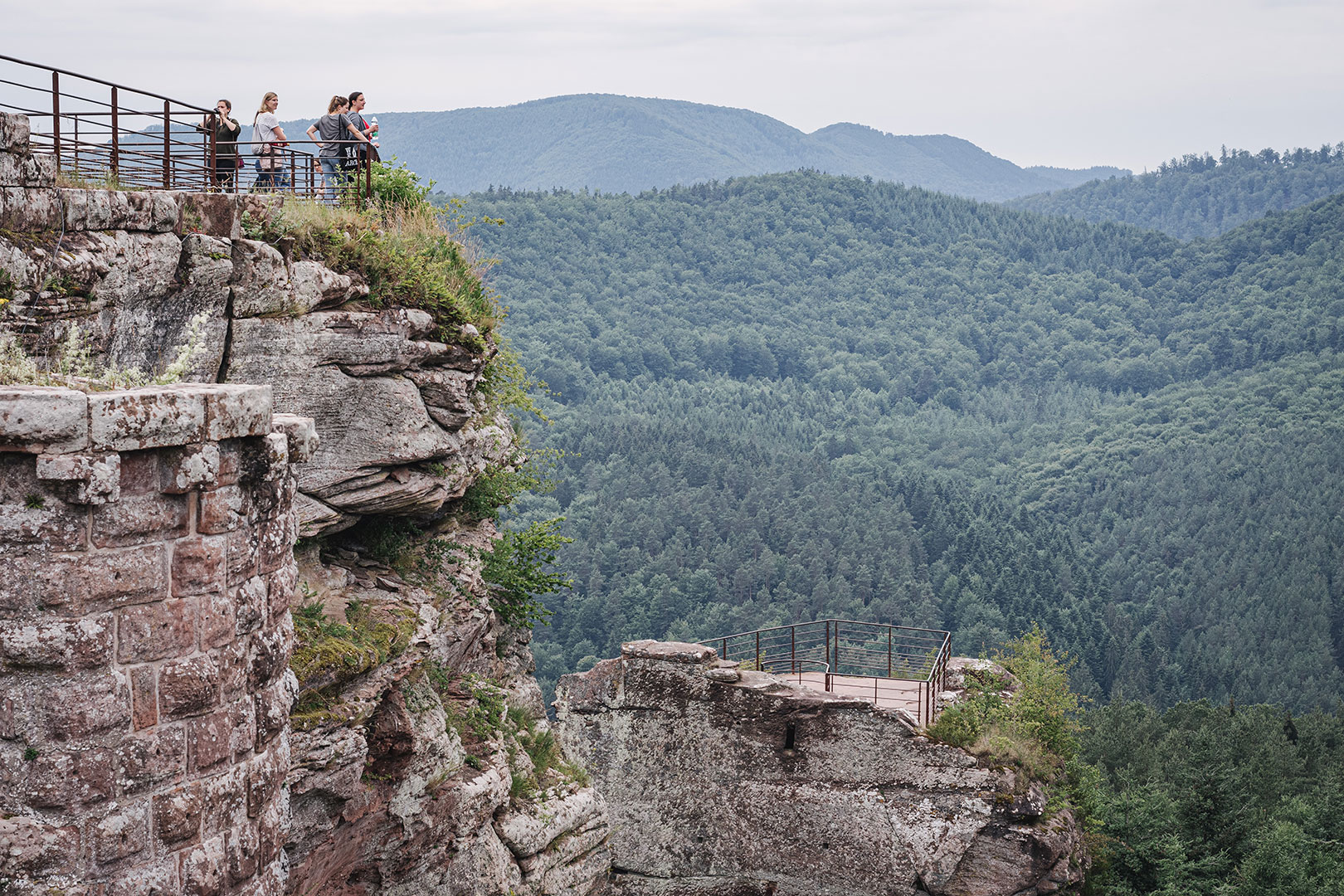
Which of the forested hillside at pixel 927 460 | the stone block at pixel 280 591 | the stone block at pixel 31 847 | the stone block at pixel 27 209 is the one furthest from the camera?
the forested hillside at pixel 927 460

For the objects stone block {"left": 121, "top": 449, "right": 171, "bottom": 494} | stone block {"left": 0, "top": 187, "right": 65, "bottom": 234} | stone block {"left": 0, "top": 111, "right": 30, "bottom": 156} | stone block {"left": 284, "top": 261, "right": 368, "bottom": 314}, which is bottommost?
stone block {"left": 121, "top": 449, "right": 171, "bottom": 494}

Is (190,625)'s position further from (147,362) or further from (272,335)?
(272,335)

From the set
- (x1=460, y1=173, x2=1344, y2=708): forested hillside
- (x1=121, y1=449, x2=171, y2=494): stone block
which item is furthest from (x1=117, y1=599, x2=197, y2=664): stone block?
(x1=460, y1=173, x2=1344, y2=708): forested hillside

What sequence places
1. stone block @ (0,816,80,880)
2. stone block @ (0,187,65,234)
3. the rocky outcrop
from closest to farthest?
stone block @ (0,816,80,880)
stone block @ (0,187,65,234)
the rocky outcrop

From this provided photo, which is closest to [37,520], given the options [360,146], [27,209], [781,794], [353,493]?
[27,209]

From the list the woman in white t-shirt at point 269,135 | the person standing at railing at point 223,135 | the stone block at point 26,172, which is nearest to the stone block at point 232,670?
the stone block at point 26,172

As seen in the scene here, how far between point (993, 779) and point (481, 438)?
10008mm

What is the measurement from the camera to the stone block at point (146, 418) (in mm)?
4801

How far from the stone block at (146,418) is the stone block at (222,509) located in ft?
0.83

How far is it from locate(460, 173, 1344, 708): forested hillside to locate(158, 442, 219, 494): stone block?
224 feet

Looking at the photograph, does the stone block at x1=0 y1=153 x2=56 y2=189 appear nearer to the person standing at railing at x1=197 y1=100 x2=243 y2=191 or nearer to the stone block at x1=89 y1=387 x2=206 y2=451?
the person standing at railing at x1=197 y1=100 x2=243 y2=191

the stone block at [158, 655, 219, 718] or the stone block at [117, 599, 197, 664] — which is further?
the stone block at [158, 655, 219, 718]

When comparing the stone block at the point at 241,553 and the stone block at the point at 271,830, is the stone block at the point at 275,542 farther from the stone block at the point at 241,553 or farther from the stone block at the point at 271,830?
the stone block at the point at 271,830

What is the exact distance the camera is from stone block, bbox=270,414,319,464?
5.81m
